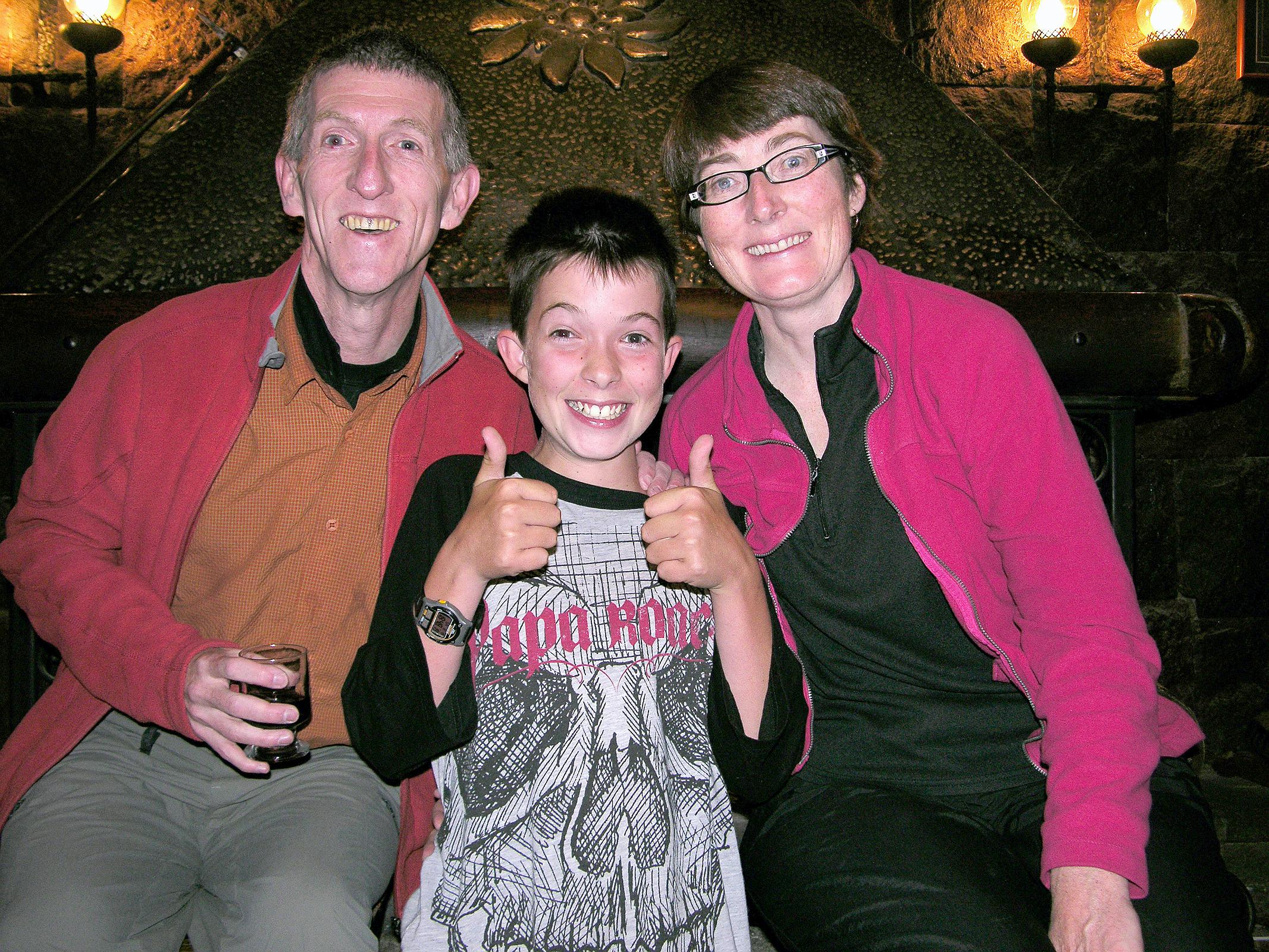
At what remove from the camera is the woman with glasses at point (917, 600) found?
→ 3.18 feet

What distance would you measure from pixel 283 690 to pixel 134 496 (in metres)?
0.40

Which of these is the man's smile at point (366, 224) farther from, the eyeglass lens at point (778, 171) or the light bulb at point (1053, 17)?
the light bulb at point (1053, 17)

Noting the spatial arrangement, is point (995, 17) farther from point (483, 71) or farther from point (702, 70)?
point (483, 71)

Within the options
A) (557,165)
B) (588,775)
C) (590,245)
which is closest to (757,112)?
(590,245)

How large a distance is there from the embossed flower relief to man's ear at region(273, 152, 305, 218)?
743 mm

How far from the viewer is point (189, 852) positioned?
3.69 ft

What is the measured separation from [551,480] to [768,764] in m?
0.43

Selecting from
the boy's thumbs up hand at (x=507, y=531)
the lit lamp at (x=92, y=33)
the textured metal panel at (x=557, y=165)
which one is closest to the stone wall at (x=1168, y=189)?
the lit lamp at (x=92, y=33)

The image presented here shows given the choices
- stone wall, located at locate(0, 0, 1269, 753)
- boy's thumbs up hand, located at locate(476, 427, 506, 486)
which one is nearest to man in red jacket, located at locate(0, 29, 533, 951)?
boy's thumbs up hand, located at locate(476, 427, 506, 486)

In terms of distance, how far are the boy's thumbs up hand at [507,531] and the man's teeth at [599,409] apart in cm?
14

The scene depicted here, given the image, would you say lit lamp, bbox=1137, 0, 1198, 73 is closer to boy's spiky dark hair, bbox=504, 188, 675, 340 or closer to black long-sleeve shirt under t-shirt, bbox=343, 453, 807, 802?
boy's spiky dark hair, bbox=504, 188, 675, 340

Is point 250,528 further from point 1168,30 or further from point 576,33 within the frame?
point 1168,30

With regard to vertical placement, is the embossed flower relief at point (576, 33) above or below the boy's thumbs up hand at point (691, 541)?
above

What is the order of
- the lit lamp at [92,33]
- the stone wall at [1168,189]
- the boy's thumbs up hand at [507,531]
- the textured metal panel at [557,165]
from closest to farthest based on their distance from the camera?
the boy's thumbs up hand at [507,531] < the textured metal panel at [557,165] < the lit lamp at [92,33] < the stone wall at [1168,189]
